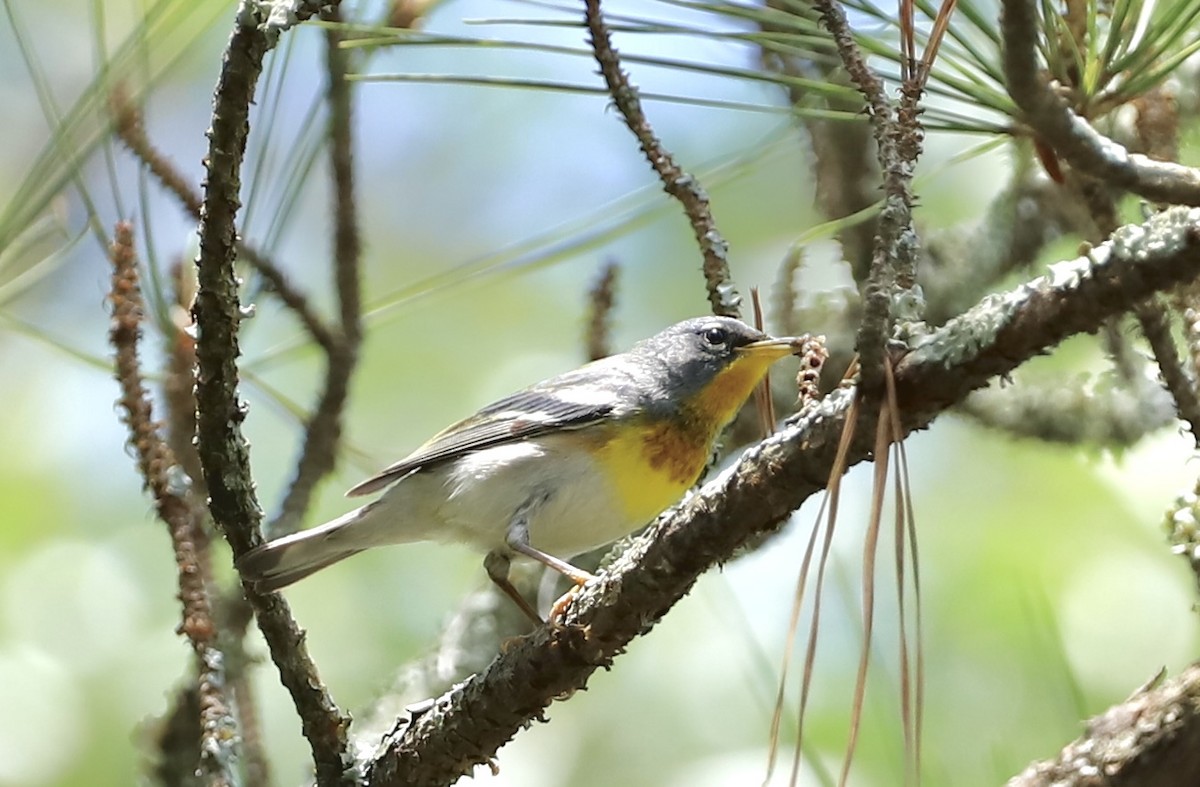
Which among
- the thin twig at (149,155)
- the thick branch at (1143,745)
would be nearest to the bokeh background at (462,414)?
the thin twig at (149,155)

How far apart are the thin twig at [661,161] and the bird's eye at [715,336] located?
0.64 meters

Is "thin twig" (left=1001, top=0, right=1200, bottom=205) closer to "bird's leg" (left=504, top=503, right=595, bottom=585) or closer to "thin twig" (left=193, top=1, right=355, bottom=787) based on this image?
"thin twig" (left=193, top=1, right=355, bottom=787)

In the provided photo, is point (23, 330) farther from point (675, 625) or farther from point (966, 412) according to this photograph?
point (675, 625)

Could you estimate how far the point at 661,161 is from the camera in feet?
7.28

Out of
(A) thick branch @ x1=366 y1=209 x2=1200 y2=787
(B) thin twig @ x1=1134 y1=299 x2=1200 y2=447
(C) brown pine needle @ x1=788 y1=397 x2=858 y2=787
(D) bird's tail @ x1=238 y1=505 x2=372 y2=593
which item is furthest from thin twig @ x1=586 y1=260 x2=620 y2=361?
(C) brown pine needle @ x1=788 y1=397 x2=858 y2=787

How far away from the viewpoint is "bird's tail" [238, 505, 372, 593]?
2.09m

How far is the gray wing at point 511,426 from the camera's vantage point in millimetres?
3020

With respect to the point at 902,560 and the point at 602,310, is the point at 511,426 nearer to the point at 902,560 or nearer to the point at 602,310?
the point at 602,310

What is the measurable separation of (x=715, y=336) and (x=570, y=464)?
464 mm

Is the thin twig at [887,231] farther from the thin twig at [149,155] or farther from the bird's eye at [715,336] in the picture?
the thin twig at [149,155]

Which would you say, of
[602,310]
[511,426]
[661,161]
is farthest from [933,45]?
[511,426]

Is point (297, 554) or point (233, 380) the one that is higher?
point (297, 554)

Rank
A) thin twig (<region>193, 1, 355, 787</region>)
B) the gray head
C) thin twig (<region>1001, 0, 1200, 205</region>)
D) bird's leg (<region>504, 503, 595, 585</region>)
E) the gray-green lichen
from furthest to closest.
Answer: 1. the gray head
2. bird's leg (<region>504, 503, 595, 585</region>)
3. thin twig (<region>193, 1, 355, 787</region>)
4. thin twig (<region>1001, 0, 1200, 205</region>)
5. the gray-green lichen

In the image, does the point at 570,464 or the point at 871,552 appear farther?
the point at 570,464
